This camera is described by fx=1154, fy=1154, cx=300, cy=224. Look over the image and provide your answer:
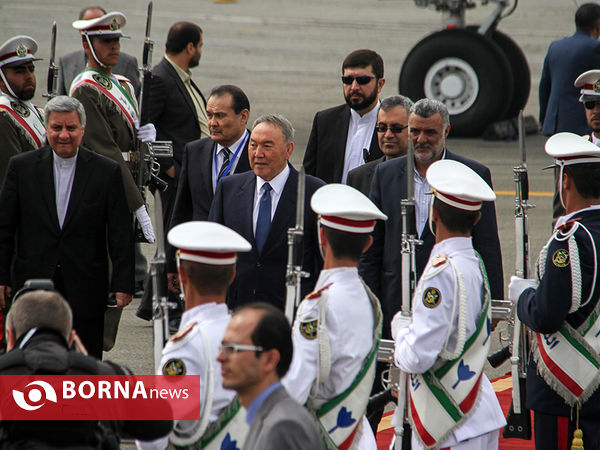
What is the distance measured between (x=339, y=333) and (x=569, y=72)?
7777 millimetres

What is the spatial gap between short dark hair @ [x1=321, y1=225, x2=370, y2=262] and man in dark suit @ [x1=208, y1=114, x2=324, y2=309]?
4.25 feet

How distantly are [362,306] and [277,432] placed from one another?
1334 mm

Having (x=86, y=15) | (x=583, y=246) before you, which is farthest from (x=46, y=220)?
(x=86, y=15)

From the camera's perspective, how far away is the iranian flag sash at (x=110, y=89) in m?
7.77

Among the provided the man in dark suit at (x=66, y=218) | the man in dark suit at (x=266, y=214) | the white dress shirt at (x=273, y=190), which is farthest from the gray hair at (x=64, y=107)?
the white dress shirt at (x=273, y=190)

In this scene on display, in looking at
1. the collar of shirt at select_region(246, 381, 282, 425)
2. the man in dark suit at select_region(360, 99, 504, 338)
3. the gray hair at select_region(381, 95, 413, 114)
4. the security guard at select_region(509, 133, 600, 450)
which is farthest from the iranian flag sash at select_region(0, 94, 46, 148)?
the collar of shirt at select_region(246, 381, 282, 425)

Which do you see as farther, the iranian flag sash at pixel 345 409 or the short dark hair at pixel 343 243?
the short dark hair at pixel 343 243

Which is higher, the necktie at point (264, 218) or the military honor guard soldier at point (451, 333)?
the necktie at point (264, 218)

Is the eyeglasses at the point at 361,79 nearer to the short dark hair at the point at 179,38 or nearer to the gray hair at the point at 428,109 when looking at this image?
the gray hair at the point at 428,109

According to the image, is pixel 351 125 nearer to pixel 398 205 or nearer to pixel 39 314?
pixel 398 205

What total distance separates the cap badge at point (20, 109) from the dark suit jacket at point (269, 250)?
1851 millimetres

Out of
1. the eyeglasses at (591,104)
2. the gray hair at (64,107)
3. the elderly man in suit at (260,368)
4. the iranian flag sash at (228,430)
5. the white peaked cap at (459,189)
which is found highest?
the eyeglasses at (591,104)

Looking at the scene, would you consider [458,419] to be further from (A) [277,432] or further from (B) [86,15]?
(B) [86,15]

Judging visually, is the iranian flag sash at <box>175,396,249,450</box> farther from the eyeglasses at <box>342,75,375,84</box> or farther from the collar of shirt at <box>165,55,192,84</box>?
the collar of shirt at <box>165,55,192,84</box>
